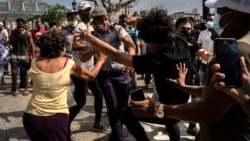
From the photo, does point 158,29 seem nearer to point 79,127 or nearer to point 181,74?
point 181,74

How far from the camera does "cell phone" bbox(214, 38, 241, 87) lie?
5.01 feet

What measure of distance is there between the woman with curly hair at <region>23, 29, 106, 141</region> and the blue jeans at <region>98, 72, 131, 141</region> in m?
1.11

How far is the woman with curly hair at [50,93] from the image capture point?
3410 mm

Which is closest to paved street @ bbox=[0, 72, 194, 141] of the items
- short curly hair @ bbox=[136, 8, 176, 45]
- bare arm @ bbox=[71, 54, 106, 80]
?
bare arm @ bbox=[71, 54, 106, 80]

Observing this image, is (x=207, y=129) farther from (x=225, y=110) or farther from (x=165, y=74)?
(x=165, y=74)

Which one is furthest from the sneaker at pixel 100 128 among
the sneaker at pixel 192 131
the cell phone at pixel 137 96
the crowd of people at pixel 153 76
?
the cell phone at pixel 137 96

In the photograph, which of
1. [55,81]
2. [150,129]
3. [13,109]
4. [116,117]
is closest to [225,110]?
[55,81]

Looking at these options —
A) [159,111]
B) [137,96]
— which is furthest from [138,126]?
[159,111]

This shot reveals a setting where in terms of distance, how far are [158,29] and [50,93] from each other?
112 centimetres

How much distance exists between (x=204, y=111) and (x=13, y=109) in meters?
5.91

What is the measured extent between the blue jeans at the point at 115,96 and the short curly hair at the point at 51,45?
3.98 ft

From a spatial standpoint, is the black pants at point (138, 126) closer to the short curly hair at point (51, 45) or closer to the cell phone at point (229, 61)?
the short curly hair at point (51, 45)

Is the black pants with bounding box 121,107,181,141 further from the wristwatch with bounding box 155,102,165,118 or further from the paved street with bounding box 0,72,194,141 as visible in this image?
the wristwatch with bounding box 155,102,165,118

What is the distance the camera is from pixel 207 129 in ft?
6.55
